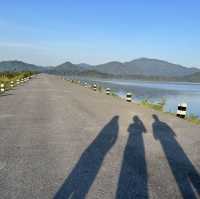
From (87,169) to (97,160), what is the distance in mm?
592

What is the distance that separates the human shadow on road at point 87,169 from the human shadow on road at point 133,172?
0.44m

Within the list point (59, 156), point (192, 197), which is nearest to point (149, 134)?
point (59, 156)

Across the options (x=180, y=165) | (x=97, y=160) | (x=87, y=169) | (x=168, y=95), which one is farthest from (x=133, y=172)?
(x=168, y=95)

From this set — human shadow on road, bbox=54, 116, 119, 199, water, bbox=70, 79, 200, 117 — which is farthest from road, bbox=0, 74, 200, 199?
water, bbox=70, 79, 200, 117

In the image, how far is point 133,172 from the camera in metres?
5.37

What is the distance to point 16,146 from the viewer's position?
7.09 meters

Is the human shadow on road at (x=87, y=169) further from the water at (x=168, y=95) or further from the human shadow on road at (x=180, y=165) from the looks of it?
the water at (x=168, y=95)

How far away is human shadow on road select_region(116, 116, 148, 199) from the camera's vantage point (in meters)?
4.45

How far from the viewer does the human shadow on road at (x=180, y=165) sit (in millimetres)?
4723

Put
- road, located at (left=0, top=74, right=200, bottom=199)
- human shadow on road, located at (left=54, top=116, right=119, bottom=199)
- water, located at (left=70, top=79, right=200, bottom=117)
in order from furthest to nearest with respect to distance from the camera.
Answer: water, located at (left=70, top=79, right=200, bottom=117), road, located at (left=0, top=74, right=200, bottom=199), human shadow on road, located at (left=54, top=116, right=119, bottom=199)

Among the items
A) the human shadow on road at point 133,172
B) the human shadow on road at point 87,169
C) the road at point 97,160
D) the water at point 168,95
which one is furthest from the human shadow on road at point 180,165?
the water at point 168,95

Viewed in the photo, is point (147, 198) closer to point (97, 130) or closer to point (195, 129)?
point (97, 130)

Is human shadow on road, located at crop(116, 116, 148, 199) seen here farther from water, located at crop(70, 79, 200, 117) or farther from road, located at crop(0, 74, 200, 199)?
water, located at crop(70, 79, 200, 117)

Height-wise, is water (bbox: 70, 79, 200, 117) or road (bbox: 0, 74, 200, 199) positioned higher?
road (bbox: 0, 74, 200, 199)
